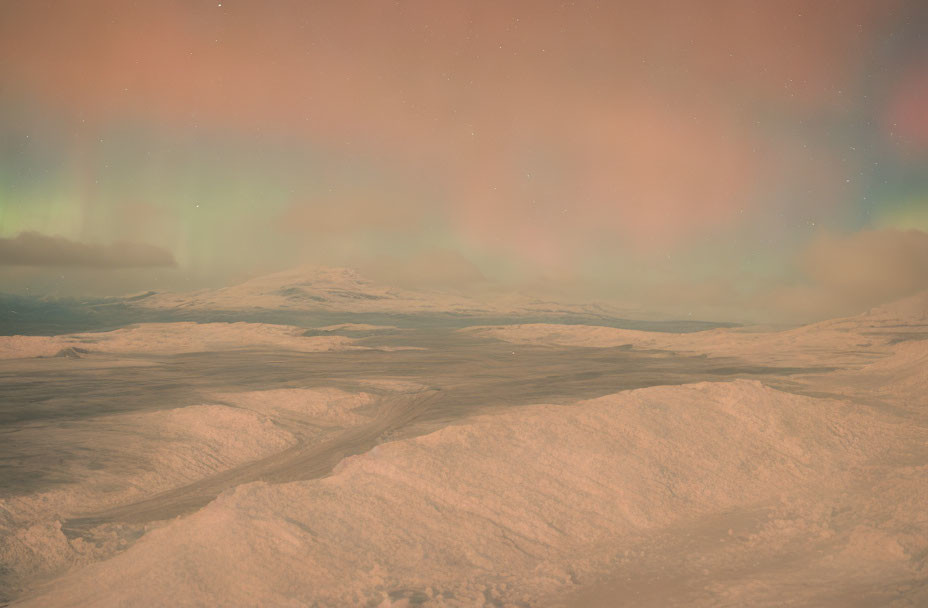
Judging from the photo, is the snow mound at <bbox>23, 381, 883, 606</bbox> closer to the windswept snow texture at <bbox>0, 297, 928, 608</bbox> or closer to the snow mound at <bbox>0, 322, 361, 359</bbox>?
the windswept snow texture at <bbox>0, 297, 928, 608</bbox>

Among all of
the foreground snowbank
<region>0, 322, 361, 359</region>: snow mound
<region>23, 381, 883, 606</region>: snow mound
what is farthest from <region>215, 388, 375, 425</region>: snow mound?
<region>0, 322, 361, 359</region>: snow mound

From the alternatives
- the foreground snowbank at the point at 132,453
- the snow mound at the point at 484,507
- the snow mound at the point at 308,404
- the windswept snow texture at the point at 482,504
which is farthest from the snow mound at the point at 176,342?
the snow mound at the point at 484,507

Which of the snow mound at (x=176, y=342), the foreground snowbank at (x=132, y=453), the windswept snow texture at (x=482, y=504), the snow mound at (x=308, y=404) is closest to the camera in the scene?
the windswept snow texture at (x=482, y=504)

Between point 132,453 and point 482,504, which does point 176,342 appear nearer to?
point 132,453

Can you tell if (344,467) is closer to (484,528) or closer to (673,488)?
(484,528)

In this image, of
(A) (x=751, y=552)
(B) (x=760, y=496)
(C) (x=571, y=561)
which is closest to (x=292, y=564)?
(C) (x=571, y=561)

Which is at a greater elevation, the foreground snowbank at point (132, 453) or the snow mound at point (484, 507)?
the snow mound at point (484, 507)

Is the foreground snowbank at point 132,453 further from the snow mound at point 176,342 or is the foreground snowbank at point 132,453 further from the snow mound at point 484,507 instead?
the snow mound at point 176,342

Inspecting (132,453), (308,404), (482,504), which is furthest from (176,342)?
(482,504)
